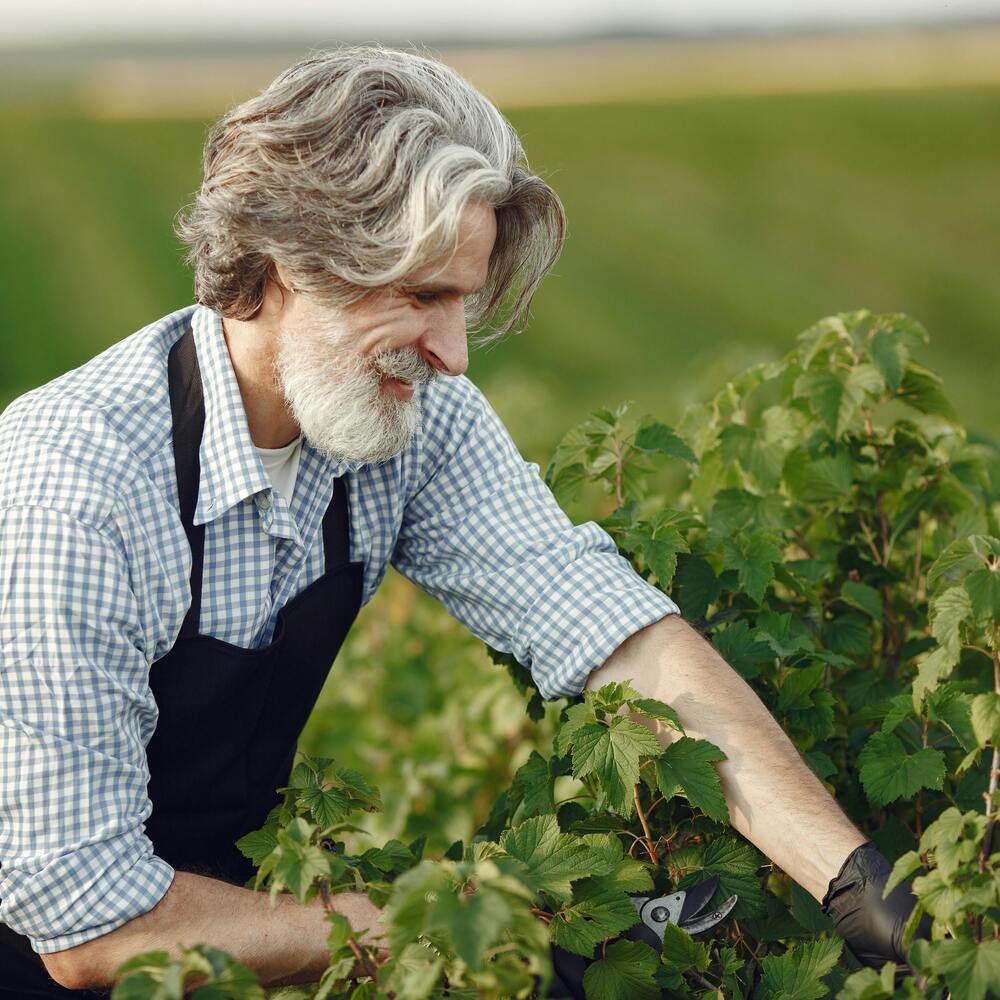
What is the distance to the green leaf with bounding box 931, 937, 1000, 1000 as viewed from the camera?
5.49 feet

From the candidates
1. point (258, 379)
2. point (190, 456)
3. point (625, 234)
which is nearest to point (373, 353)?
point (258, 379)

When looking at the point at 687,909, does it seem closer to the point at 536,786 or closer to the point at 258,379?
the point at 536,786

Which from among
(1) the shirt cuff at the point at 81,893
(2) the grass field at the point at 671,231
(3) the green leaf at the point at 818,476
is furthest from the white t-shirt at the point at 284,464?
(2) the grass field at the point at 671,231

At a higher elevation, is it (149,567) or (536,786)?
(149,567)

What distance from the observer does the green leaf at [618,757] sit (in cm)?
207

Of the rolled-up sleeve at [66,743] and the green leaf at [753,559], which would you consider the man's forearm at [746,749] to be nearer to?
the green leaf at [753,559]

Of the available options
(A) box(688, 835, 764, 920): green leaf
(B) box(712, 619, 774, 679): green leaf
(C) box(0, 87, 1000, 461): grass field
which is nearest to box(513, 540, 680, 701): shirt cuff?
(B) box(712, 619, 774, 679): green leaf

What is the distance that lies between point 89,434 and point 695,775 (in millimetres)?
1151

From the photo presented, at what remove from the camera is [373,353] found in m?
2.43

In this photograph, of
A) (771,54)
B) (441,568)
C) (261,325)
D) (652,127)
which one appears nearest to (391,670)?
(441,568)

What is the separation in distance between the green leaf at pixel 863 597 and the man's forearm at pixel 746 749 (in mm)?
496

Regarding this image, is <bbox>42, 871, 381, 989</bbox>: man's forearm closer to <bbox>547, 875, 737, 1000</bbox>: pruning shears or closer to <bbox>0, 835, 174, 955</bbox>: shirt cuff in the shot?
<bbox>0, 835, 174, 955</bbox>: shirt cuff

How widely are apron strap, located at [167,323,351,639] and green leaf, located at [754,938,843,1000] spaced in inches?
43.1

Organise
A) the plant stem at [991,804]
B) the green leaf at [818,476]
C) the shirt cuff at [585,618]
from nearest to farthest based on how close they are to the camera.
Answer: the plant stem at [991,804], the shirt cuff at [585,618], the green leaf at [818,476]
